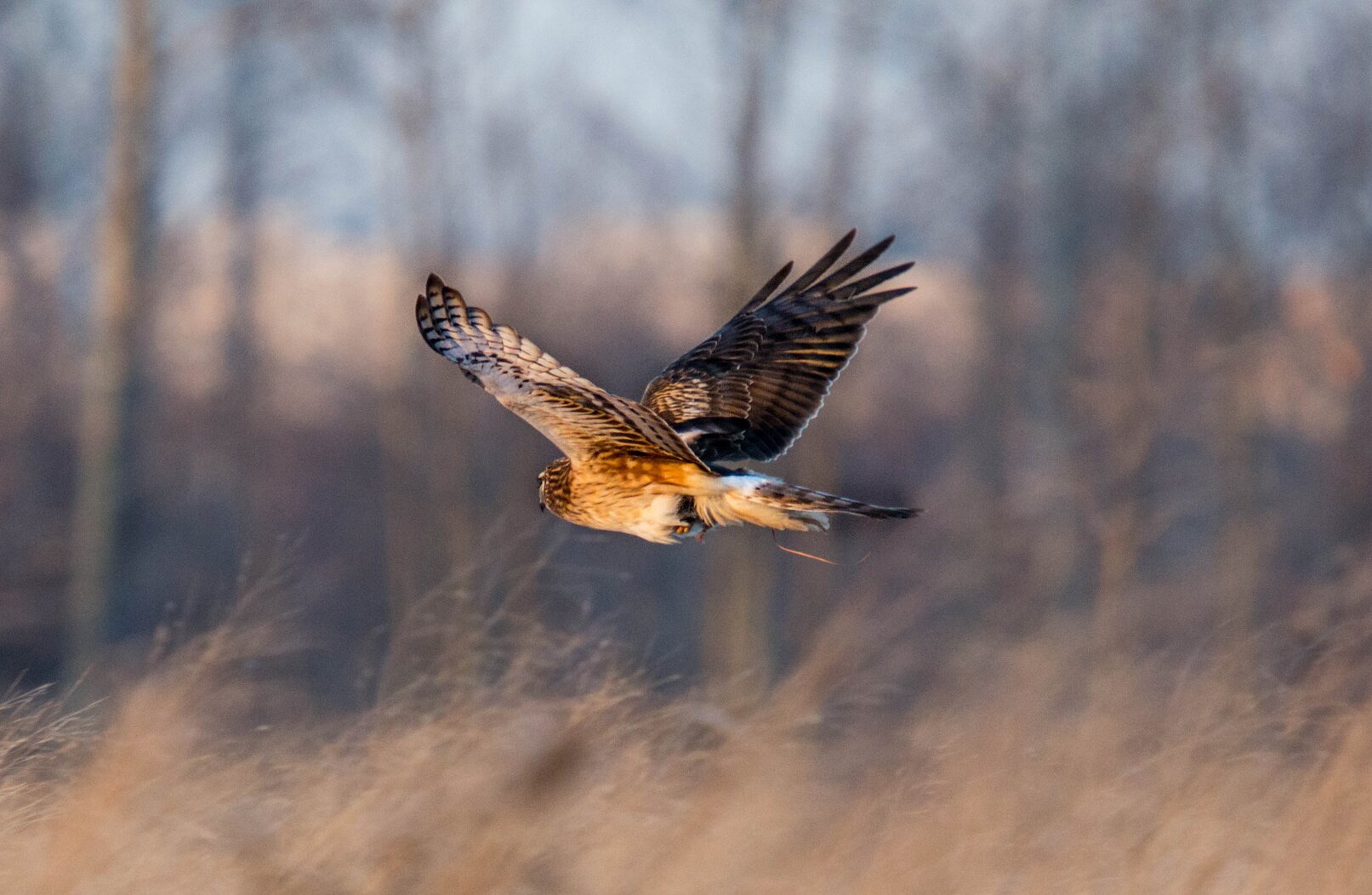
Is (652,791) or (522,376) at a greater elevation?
(522,376)

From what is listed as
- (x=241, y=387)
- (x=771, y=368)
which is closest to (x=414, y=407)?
(x=241, y=387)

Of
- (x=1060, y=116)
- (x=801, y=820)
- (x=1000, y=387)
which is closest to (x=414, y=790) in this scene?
(x=801, y=820)

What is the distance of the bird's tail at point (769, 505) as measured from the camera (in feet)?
11.5

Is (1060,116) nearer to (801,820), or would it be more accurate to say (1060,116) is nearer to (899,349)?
(899,349)

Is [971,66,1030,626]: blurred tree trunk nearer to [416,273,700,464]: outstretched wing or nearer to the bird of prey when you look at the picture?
the bird of prey

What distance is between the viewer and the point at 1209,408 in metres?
15.0

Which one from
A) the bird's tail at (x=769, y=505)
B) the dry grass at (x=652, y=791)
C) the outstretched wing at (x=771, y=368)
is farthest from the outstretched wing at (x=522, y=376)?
the outstretched wing at (x=771, y=368)

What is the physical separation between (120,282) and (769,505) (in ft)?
Answer: 23.4

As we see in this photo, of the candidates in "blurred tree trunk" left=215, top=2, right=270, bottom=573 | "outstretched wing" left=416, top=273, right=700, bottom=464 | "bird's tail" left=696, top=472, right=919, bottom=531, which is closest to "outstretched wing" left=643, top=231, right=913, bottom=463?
"bird's tail" left=696, top=472, right=919, bottom=531

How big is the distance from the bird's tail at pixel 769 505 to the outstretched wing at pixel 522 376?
7.7 inches

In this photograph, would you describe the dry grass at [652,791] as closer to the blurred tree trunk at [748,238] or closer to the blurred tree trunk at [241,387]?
the blurred tree trunk at [748,238]

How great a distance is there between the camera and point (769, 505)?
363 cm

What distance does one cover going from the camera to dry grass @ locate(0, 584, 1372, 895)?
9.82ft

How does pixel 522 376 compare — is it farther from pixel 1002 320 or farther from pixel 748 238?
pixel 1002 320
